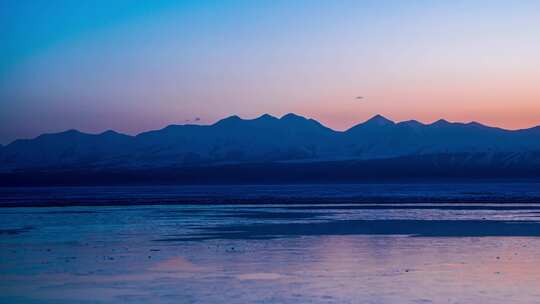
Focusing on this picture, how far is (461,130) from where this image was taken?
530ft

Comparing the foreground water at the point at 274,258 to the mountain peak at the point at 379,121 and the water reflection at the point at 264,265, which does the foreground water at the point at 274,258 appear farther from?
the mountain peak at the point at 379,121

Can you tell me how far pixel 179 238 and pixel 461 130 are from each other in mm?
146126

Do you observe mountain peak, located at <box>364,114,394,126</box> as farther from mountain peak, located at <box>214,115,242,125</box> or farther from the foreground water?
the foreground water

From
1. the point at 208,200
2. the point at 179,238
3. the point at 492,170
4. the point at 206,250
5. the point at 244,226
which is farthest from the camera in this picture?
the point at 492,170

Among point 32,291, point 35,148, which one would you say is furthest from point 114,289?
point 35,148

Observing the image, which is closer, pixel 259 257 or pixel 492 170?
pixel 259 257

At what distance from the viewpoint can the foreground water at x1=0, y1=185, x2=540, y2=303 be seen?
13.1 meters

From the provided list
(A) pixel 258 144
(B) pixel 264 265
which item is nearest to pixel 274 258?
(B) pixel 264 265

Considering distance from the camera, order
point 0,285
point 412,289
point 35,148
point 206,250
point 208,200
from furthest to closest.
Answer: point 35,148, point 208,200, point 206,250, point 0,285, point 412,289

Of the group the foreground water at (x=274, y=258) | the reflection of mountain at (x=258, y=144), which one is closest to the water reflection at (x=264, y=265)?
the foreground water at (x=274, y=258)

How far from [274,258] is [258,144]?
464 ft

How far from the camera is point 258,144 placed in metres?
158

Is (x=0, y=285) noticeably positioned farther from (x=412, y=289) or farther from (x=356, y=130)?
(x=356, y=130)

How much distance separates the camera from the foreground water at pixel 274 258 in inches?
515
